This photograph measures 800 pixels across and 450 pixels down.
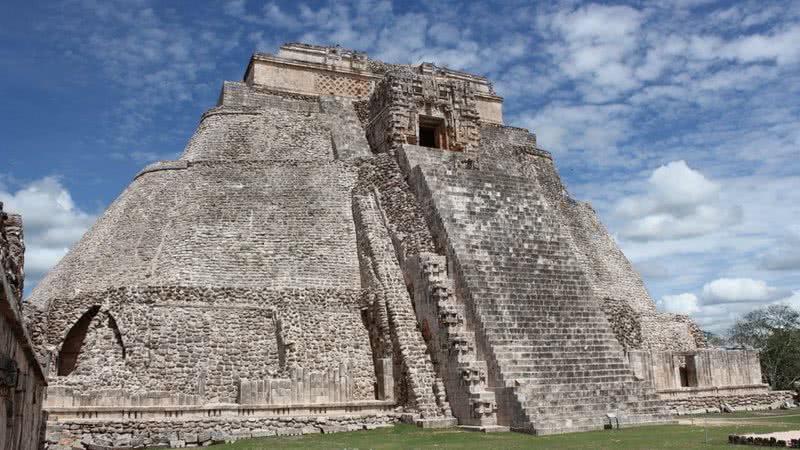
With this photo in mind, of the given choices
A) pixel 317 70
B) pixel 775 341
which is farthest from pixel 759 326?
pixel 317 70

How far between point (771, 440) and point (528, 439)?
12.0 ft

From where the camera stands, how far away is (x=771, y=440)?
995 cm

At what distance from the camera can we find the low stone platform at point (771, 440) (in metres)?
9.71

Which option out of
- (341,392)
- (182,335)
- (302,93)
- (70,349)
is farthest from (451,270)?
(302,93)

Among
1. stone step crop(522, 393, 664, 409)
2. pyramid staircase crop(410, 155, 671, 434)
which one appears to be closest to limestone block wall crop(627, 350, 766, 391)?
pyramid staircase crop(410, 155, 671, 434)

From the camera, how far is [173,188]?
65.8 feet

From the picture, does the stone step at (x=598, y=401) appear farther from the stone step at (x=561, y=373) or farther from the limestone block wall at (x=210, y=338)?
the limestone block wall at (x=210, y=338)

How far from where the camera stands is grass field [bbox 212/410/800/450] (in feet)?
35.7

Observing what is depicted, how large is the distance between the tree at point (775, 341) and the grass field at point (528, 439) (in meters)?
20.0

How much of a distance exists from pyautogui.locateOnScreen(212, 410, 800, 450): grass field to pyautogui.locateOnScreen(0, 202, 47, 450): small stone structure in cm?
389

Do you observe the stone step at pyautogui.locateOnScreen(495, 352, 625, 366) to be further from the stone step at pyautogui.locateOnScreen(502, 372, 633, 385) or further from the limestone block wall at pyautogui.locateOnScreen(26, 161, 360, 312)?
the limestone block wall at pyautogui.locateOnScreen(26, 161, 360, 312)

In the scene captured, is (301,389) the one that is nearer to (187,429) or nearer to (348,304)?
(187,429)

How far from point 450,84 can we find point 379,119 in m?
2.42

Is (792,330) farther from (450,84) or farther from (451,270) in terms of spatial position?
(451,270)
